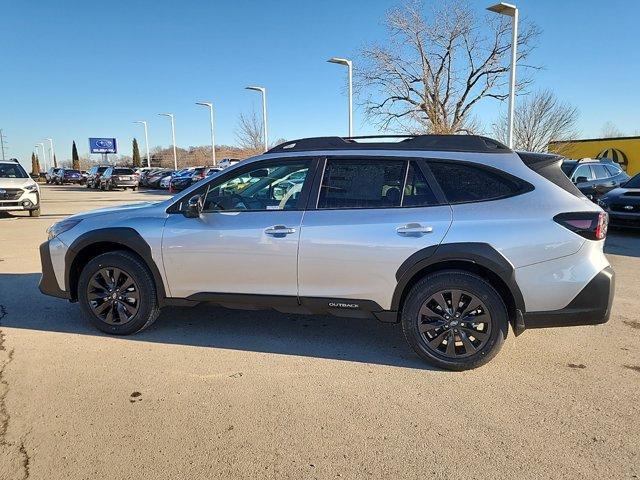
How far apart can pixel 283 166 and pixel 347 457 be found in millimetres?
2431

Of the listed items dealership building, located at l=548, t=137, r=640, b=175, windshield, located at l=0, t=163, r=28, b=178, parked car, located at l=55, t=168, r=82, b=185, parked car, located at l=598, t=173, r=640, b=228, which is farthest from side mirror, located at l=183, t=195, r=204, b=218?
parked car, located at l=55, t=168, r=82, b=185

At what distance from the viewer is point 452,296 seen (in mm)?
3689

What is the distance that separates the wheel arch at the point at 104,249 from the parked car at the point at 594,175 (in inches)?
474

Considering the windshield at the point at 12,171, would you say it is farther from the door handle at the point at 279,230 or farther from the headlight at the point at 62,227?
the door handle at the point at 279,230

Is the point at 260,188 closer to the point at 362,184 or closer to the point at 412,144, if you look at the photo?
the point at 362,184

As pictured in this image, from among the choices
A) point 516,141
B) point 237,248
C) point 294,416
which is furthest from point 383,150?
point 516,141

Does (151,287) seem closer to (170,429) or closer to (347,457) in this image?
(170,429)

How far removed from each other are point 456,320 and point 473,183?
1071 millimetres

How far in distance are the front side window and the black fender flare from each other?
3.75ft

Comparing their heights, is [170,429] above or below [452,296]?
below

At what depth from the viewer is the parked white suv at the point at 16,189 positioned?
1402 centimetres

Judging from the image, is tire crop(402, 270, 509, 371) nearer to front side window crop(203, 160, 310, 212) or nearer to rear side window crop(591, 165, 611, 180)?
front side window crop(203, 160, 310, 212)

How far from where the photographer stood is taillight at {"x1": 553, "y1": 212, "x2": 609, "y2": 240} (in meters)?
3.48

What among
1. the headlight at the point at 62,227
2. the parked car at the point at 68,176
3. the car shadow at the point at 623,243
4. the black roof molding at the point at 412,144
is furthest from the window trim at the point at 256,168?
the parked car at the point at 68,176
